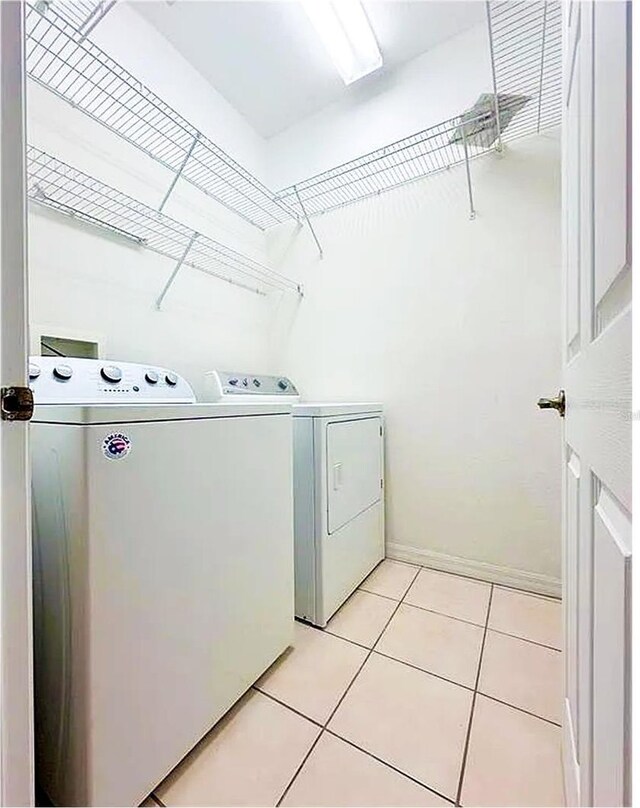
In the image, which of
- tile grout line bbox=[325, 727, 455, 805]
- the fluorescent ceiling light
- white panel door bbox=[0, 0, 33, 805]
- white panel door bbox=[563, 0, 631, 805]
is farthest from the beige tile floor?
the fluorescent ceiling light

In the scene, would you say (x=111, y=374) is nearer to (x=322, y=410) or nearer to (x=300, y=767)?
(x=322, y=410)

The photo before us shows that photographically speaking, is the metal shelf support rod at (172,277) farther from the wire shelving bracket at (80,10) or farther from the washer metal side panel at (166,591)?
the washer metal side panel at (166,591)

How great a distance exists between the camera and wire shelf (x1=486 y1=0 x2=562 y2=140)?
54.6 inches

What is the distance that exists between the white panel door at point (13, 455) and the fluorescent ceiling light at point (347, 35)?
1610mm

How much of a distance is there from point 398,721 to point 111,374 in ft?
4.48

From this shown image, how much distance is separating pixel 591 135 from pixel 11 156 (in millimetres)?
852

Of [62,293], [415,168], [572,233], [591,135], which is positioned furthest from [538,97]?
[62,293]

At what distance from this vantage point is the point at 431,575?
73.1 inches

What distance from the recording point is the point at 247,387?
1.94 meters

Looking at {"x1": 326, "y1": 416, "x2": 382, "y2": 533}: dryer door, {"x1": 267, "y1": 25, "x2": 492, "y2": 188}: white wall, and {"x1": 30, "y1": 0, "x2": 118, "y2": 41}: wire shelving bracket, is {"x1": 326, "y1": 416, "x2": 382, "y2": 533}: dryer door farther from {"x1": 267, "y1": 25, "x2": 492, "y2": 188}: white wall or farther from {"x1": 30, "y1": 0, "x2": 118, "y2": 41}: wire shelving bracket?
{"x1": 267, "y1": 25, "x2": 492, "y2": 188}: white wall

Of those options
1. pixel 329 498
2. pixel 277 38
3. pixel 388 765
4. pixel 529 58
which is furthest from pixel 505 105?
pixel 388 765

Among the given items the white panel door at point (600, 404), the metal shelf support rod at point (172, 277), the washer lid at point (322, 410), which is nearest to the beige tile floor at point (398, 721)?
the white panel door at point (600, 404)

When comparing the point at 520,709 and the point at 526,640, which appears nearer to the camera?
the point at 520,709

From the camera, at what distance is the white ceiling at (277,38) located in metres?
1.73
